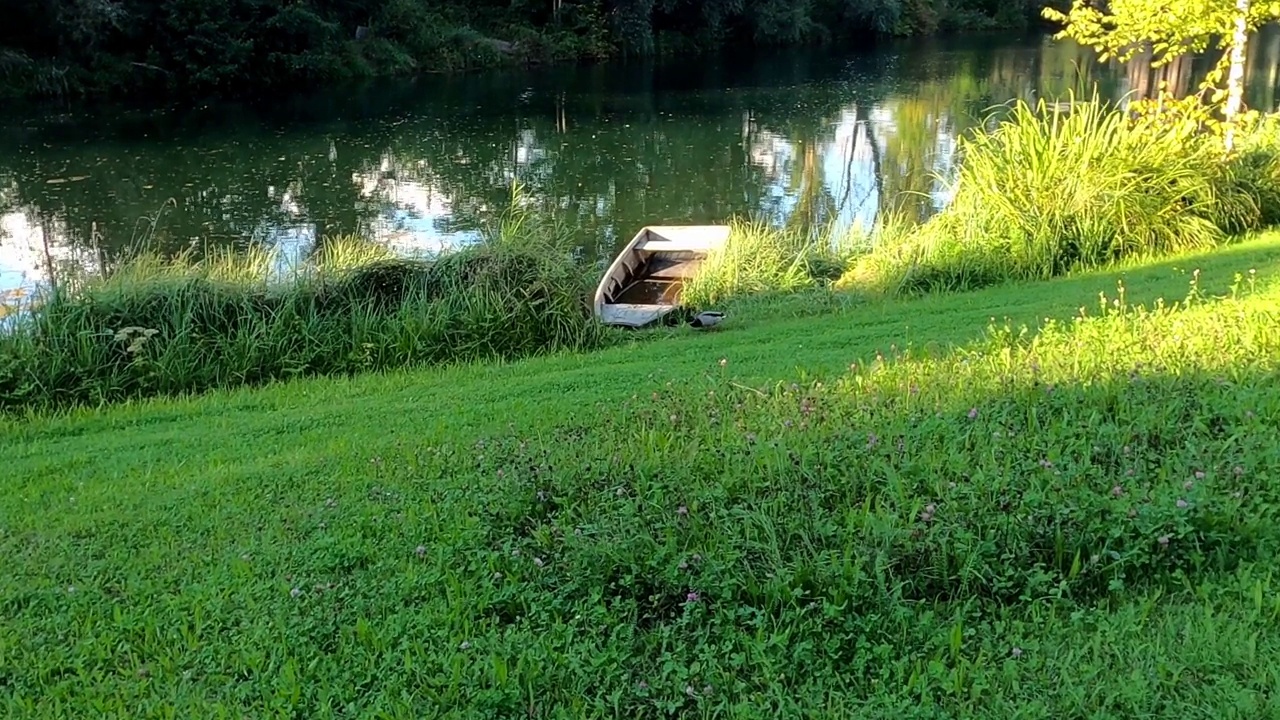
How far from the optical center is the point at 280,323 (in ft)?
28.0

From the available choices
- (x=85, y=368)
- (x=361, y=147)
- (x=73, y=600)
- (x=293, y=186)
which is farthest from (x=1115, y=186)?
(x=361, y=147)

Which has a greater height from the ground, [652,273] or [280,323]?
[280,323]

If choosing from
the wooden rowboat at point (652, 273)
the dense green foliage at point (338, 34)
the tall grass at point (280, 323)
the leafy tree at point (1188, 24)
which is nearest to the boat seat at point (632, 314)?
the wooden rowboat at point (652, 273)

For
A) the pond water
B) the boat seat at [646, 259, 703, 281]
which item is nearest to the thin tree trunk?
the pond water

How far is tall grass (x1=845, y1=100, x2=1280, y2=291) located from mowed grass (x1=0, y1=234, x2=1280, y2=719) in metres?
4.88

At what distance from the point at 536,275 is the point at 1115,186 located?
18.0ft

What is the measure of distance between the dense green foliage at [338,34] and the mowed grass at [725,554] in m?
28.8

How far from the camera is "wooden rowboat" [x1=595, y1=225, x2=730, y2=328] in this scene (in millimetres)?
10570

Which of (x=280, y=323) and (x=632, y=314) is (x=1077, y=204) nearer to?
(x=632, y=314)

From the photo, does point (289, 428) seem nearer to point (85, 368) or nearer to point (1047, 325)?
point (85, 368)

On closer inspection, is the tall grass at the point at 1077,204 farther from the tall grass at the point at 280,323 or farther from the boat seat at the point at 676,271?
the tall grass at the point at 280,323

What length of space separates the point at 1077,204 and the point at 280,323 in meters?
7.15

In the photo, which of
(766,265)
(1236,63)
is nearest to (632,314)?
(766,265)

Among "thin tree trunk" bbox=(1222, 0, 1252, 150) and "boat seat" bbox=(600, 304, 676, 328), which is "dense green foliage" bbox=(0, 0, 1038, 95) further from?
"thin tree trunk" bbox=(1222, 0, 1252, 150)
